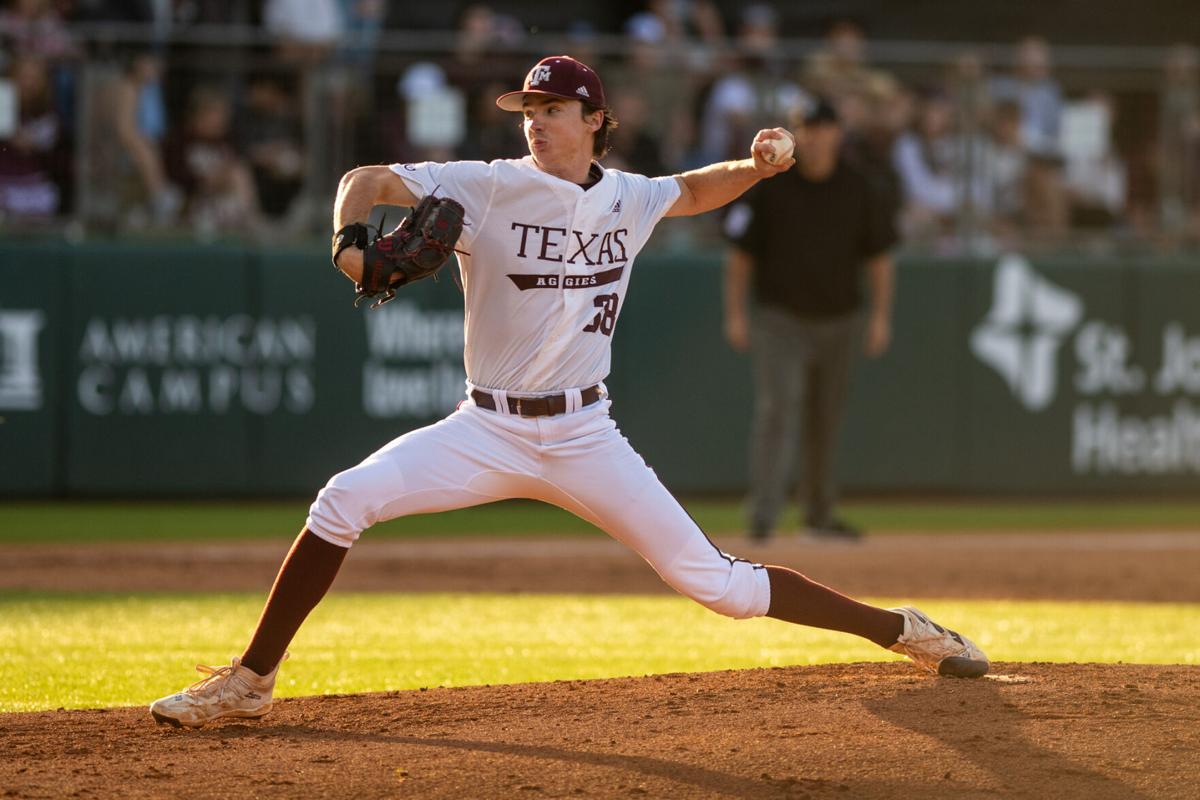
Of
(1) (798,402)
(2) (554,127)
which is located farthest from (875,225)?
(2) (554,127)

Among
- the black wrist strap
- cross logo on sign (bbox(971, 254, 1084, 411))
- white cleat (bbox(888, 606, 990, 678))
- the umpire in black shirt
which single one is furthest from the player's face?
cross logo on sign (bbox(971, 254, 1084, 411))

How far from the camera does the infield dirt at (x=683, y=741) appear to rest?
14.0 feet

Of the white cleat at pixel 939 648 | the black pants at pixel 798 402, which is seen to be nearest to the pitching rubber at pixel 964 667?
the white cleat at pixel 939 648

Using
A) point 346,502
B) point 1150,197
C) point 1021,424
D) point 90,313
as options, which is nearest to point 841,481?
point 1021,424

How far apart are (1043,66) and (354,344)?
547 cm

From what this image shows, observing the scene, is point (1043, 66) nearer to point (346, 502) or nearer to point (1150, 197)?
point (1150, 197)

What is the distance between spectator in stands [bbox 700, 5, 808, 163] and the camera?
40.5 ft

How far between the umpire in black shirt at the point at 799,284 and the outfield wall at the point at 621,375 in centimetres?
211

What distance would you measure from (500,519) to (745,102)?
3452mm

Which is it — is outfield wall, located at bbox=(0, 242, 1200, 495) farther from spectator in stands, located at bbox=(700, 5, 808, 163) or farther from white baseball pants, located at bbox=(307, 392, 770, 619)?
white baseball pants, located at bbox=(307, 392, 770, 619)

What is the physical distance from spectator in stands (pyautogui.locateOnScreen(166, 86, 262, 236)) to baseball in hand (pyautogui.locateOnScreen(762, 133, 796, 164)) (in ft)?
23.5

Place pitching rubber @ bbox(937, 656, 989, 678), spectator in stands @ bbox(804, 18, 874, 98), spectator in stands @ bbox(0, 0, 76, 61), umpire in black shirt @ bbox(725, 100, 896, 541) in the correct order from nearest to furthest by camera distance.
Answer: pitching rubber @ bbox(937, 656, 989, 678)
umpire in black shirt @ bbox(725, 100, 896, 541)
spectator in stands @ bbox(0, 0, 76, 61)
spectator in stands @ bbox(804, 18, 874, 98)

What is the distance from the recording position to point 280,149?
38.9ft

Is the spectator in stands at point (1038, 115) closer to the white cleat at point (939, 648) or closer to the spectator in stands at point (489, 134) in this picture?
the spectator in stands at point (489, 134)
